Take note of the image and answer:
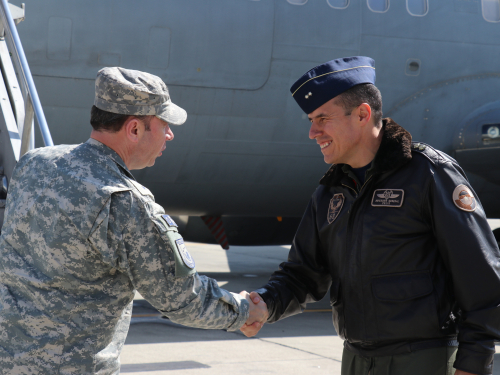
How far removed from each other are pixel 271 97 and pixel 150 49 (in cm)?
141

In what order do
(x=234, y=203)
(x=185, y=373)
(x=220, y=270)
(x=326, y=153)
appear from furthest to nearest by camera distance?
1. (x=220, y=270)
2. (x=234, y=203)
3. (x=185, y=373)
4. (x=326, y=153)

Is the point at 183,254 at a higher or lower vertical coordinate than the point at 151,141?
lower

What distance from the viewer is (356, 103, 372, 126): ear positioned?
2494mm

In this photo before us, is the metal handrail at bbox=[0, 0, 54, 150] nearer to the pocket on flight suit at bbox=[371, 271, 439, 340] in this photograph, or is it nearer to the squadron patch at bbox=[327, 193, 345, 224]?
the squadron patch at bbox=[327, 193, 345, 224]

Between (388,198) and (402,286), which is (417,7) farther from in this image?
(402,286)

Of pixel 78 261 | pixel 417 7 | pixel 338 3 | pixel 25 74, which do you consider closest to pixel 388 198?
pixel 78 261

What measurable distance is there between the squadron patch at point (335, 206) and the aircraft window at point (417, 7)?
5.40m

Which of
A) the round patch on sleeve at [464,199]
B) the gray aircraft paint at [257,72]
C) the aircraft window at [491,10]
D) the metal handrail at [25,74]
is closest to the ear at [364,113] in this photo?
the round patch on sleeve at [464,199]

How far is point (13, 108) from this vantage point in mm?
Result: 4781

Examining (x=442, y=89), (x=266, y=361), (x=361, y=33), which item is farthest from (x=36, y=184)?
(x=442, y=89)

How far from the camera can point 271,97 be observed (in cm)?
686

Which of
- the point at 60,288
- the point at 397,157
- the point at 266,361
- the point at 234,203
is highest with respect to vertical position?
the point at 397,157

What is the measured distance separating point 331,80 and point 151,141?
2.54 ft

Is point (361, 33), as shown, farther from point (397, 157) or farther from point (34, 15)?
point (397, 157)
